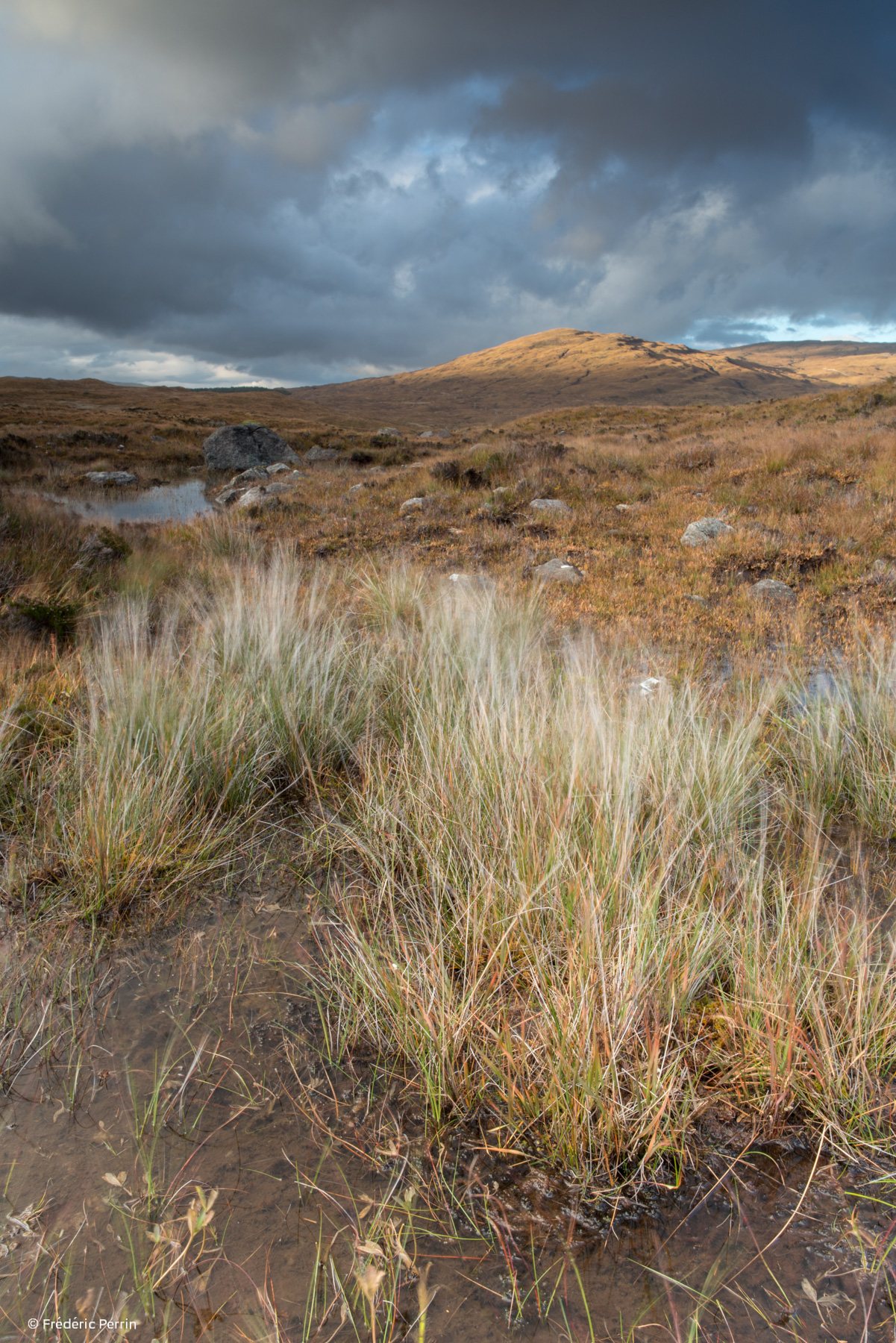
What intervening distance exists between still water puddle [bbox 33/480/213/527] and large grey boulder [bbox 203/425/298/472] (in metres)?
3.29

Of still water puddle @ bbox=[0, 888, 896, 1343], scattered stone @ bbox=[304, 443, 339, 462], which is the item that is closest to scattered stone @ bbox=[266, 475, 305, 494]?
scattered stone @ bbox=[304, 443, 339, 462]

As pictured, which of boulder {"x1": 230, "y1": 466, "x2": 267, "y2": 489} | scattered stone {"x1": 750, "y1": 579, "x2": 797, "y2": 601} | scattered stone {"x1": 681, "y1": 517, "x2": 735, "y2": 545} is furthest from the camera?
boulder {"x1": 230, "y1": 466, "x2": 267, "y2": 489}

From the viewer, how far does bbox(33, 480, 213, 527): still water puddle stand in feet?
39.3

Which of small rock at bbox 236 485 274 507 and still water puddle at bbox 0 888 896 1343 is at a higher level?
small rock at bbox 236 485 274 507

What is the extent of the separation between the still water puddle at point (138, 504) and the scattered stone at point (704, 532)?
8.48 metres

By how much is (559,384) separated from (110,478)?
121230 mm

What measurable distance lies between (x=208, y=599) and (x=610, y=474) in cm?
920

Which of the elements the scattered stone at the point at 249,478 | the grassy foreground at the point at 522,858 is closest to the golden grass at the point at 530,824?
the grassy foreground at the point at 522,858

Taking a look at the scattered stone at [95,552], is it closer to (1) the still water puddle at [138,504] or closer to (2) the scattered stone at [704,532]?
(1) the still water puddle at [138,504]

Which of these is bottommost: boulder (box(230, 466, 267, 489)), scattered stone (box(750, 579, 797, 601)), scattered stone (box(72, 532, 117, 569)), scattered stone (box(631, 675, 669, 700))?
scattered stone (box(631, 675, 669, 700))

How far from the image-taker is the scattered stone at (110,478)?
52.9 ft

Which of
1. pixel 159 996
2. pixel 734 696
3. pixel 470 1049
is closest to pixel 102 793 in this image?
pixel 159 996

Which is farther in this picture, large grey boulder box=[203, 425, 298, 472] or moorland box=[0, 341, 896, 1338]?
large grey boulder box=[203, 425, 298, 472]

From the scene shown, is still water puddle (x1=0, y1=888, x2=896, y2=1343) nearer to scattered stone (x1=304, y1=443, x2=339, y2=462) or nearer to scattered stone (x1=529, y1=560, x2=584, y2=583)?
scattered stone (x1=529, y1=560, x2=584, y2=583)
